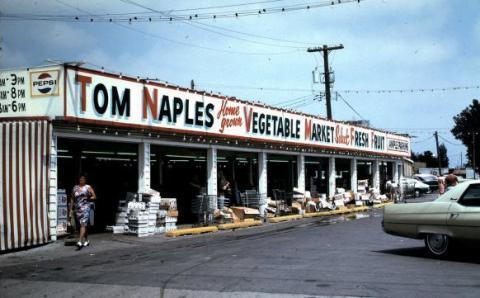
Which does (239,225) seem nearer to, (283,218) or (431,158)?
(283,218)

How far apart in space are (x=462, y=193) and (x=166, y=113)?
9842 millimetres

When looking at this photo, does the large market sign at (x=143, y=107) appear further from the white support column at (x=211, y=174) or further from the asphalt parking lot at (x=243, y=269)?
the asphalt parking lot at (x=243, y=269)

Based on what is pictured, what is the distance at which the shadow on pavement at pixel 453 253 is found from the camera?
33.8 ft

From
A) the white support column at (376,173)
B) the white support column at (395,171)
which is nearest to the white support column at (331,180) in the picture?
the white support column at (376,173)

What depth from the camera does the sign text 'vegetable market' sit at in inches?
582

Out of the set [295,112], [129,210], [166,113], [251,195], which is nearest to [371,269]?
[129,210]

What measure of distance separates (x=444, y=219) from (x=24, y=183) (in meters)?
9.48

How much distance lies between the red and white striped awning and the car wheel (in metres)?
8.96

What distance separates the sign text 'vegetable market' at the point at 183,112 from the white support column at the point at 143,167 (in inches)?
30.5

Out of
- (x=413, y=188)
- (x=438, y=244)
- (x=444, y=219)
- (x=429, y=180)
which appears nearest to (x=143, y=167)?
(x=438, y=244)

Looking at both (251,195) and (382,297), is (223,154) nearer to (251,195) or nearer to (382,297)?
(251,195)

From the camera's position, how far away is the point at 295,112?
26.0 metres

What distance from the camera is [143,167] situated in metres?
16.7

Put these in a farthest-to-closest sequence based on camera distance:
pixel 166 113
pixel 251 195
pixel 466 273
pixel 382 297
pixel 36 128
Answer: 1. pixel 251 195
2. pixel 166 113
3. pixel 36 128
4. pixel 466 273
5. pixel 382 297
